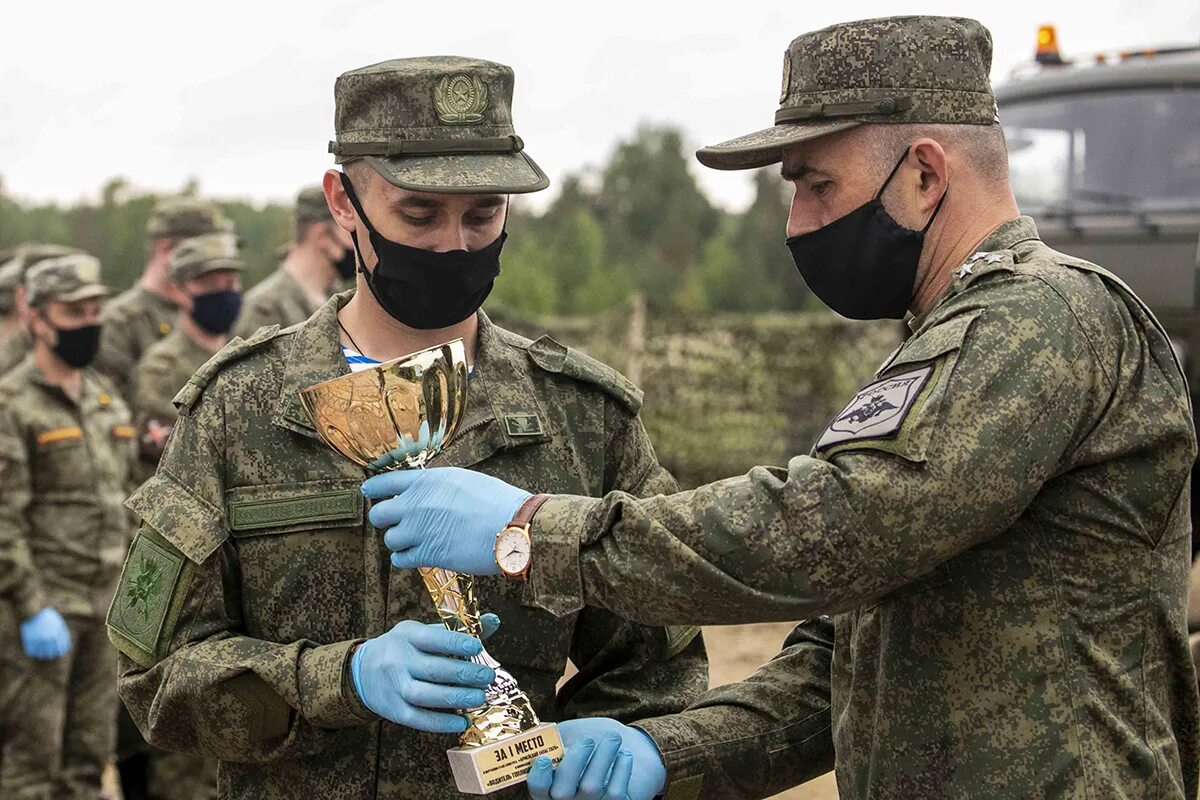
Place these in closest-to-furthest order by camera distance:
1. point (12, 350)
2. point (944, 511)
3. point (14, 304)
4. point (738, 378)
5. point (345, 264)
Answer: point (944, 511)
point (345, 264)
point (12, 350)
point (14, 304)
point (738, 378)

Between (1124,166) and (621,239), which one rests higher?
(1124,166)

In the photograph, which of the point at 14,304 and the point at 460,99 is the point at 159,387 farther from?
the point at 460,99

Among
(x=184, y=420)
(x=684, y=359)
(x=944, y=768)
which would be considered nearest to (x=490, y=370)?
(x=184, y=420)

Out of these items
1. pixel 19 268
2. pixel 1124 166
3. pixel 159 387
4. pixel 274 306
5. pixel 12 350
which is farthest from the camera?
pixel 19 268

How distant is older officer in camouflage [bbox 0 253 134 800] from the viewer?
5.67 m

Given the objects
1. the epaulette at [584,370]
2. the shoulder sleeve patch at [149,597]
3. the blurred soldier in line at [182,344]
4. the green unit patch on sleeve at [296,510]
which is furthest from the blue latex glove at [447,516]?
the blurred soldier in line at [182,344]

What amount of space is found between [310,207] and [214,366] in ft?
14.4

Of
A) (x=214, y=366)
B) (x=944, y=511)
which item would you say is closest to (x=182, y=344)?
(x=214, y=366)

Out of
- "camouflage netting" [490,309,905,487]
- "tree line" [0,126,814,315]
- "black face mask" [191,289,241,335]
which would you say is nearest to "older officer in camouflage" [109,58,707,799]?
"black face mask" [191,289,241,335]

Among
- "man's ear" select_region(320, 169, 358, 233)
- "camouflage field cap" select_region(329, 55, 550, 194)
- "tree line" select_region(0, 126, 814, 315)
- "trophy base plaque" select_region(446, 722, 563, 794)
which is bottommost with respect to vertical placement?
"tree line" select_region(0, 126, 814, 315)

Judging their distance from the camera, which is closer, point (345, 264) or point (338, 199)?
point (338, 199)

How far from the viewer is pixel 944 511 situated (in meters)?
Answer: 1.99

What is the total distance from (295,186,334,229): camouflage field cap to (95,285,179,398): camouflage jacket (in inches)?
45.1

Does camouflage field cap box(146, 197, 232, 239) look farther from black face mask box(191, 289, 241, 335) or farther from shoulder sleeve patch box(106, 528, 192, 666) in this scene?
shoulder sleeve patch box(106, 528, 192, 666)
